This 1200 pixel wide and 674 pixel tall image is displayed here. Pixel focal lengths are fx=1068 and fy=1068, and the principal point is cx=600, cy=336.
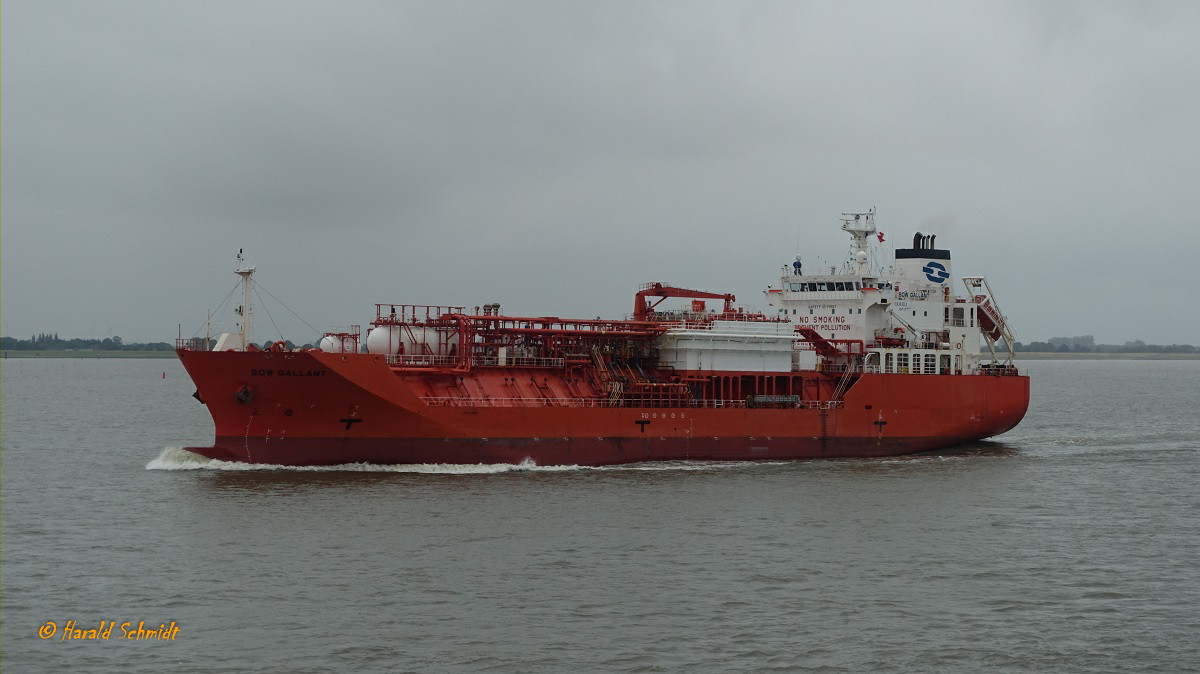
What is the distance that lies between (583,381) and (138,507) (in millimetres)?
13640

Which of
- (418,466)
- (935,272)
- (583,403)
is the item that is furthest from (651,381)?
(935,272)

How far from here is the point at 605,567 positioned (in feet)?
66.2

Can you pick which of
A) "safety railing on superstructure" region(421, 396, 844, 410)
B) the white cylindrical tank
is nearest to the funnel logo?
"safety railing on superstructure" region(421, 396, 844, 410)

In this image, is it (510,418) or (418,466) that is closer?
(418,466)

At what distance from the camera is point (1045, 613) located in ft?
58.4

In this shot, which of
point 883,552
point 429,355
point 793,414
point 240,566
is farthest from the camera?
point 793,414

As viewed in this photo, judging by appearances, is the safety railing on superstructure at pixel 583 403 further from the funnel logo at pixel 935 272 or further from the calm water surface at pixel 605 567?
the funnel logo at pixel 935 272

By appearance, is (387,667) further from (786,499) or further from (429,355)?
(429,355)

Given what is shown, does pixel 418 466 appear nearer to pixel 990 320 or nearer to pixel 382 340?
pixel 382 340

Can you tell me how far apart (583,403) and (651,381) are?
303 centimetres

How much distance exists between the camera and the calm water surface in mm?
15945

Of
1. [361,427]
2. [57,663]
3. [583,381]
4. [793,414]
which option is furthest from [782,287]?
[57,663]

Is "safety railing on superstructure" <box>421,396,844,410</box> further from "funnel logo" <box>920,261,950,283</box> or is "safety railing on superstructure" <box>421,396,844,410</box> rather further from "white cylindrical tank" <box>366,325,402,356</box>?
"funnel logo" <box>920,261,950,283</box>

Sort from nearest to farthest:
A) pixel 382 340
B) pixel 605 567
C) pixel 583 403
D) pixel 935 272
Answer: pixel 605 567, pixel 382 340, pixel 583 403, pixel 935 272
